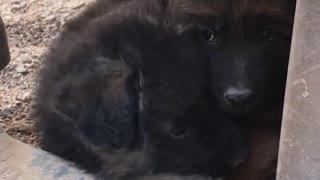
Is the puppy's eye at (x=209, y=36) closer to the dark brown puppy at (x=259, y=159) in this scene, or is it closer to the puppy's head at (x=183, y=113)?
the puppy's head at (x=183, y=113)

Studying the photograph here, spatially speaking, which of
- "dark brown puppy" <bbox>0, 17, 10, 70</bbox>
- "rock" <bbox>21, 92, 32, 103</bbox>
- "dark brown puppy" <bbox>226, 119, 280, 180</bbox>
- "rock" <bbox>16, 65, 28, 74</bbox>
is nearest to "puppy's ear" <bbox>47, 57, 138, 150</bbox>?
"dark brown puppy" <bbox>0, 17, 10, 70</bbox>

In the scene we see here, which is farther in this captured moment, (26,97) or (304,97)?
(26,97)

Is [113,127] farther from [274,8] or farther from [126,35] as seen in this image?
[274,8]

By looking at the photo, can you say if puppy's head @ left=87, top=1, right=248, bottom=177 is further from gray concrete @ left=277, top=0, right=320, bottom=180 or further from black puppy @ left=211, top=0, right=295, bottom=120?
gray concrete @ left=277, top=0, right=320, bottom=180

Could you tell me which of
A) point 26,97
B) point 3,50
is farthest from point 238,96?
point 26,97

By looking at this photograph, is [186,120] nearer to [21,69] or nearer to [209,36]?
[209,36]

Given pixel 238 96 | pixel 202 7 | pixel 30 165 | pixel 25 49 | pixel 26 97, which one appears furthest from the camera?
pixel 25 49
